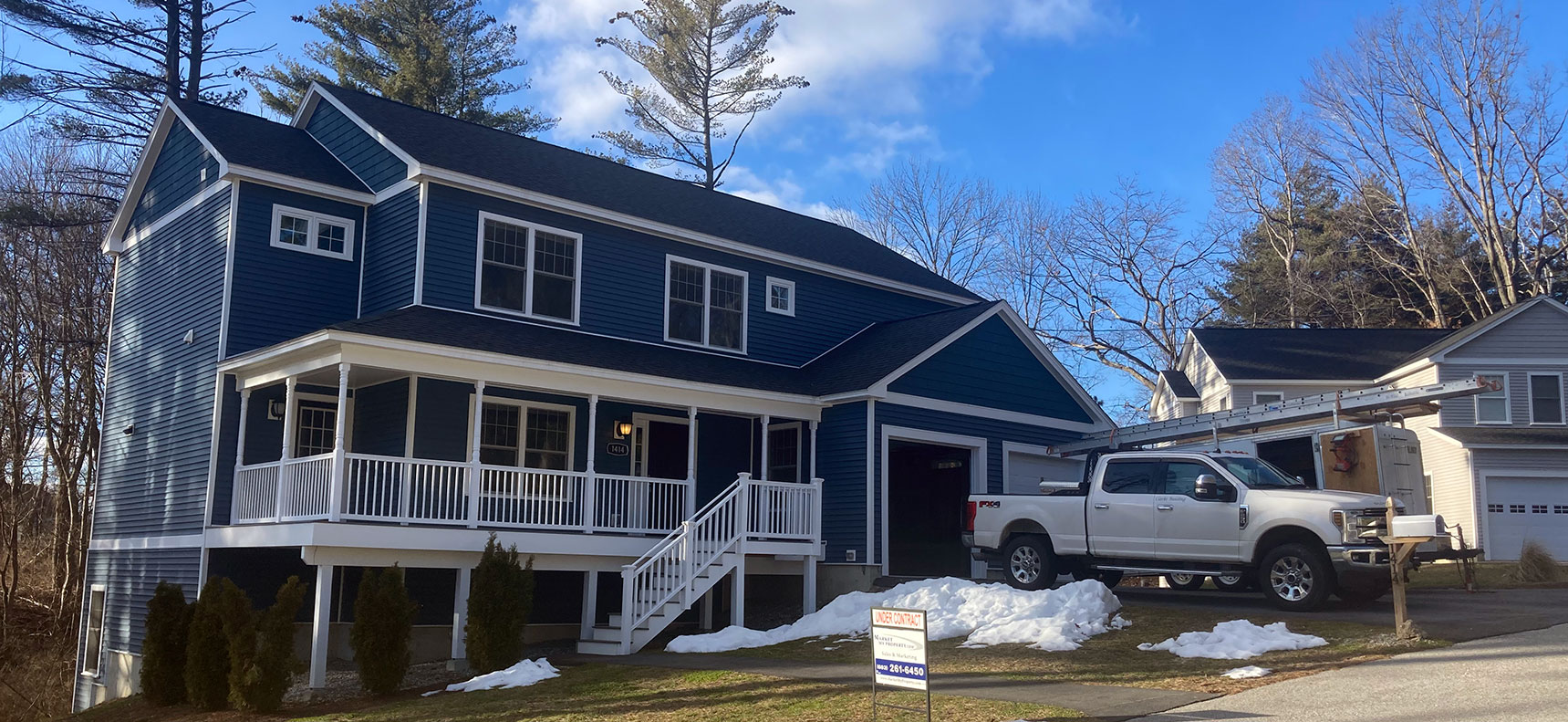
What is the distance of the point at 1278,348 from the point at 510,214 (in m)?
25.8

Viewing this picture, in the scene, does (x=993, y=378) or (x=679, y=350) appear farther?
(x=993, y=378)

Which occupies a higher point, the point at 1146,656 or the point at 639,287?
the point at 639,287

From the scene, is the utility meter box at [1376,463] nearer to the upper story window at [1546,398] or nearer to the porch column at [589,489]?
the porch column at [589,489]

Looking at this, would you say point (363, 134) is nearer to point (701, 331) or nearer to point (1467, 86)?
point (701, 331)

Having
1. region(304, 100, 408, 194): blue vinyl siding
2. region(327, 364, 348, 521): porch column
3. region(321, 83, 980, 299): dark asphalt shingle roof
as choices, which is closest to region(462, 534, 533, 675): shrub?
region(327, 364, 348, 521): porch column

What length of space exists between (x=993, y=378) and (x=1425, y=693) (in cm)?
1260

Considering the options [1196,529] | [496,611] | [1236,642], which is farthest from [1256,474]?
[496,611]

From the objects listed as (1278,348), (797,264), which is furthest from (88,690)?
(1278,348)

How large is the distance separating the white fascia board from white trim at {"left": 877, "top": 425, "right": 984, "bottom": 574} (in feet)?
13.8

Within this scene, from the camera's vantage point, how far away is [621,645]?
594 inches

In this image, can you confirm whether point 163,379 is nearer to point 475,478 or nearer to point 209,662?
point 209,662

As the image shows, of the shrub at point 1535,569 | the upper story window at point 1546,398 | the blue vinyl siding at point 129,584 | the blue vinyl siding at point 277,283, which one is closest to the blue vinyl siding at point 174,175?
the blue vinyl siding at point 277,283

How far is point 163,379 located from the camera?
759 inches

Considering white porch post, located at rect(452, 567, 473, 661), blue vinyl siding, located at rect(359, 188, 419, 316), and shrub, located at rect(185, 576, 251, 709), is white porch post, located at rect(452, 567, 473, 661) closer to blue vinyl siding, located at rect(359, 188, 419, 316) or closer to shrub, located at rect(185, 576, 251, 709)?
shrub, located at rect(185, 576, 251, 709)
